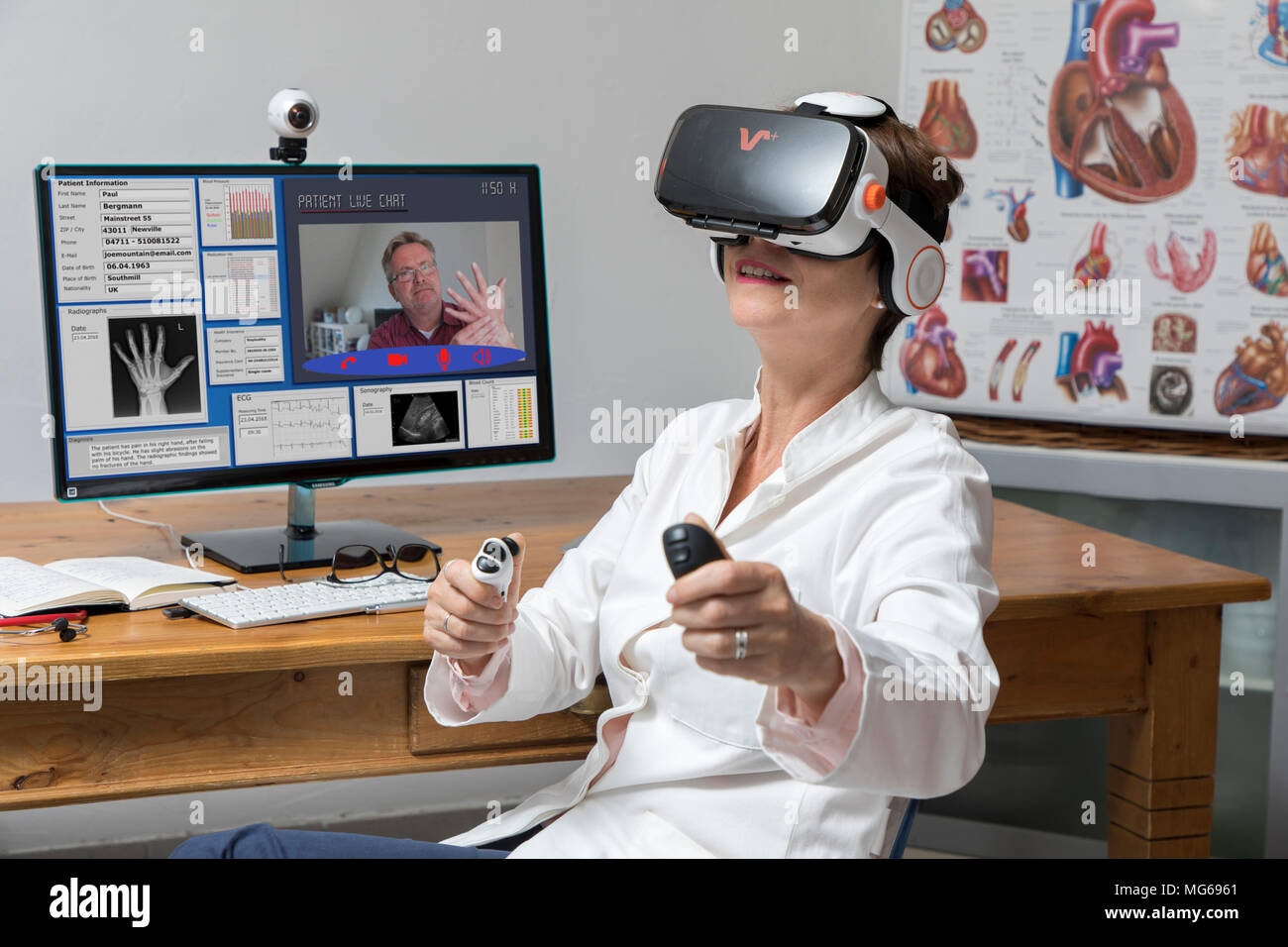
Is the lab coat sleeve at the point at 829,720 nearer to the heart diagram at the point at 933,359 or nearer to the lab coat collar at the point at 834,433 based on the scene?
the lab coat collar at the point at 834,433

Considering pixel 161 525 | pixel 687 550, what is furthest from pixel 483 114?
pixel 687 550

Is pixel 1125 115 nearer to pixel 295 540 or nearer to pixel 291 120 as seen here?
pixel 291 120

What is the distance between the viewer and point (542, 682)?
144 centimetres

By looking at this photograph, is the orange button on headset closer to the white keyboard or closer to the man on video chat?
the white keyboard

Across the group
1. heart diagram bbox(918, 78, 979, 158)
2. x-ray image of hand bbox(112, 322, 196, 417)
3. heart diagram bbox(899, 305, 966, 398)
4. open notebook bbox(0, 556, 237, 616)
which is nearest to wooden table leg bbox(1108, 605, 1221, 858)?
heart diagram bbox(899, 305, 966, 398)

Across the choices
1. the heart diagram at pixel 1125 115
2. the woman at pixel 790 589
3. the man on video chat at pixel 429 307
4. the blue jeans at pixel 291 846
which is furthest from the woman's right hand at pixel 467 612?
the heart diagram at pixel 1125 115

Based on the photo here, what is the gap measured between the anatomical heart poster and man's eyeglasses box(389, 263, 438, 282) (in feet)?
3.66

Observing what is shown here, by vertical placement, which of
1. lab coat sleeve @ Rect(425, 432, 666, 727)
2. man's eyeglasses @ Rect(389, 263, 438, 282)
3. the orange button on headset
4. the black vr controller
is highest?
the orange button on headset

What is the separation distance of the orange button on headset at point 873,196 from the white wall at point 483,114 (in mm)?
1301

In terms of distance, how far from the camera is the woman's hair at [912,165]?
1350 millimetres

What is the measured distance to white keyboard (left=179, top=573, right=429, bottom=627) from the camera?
1.63 meters
